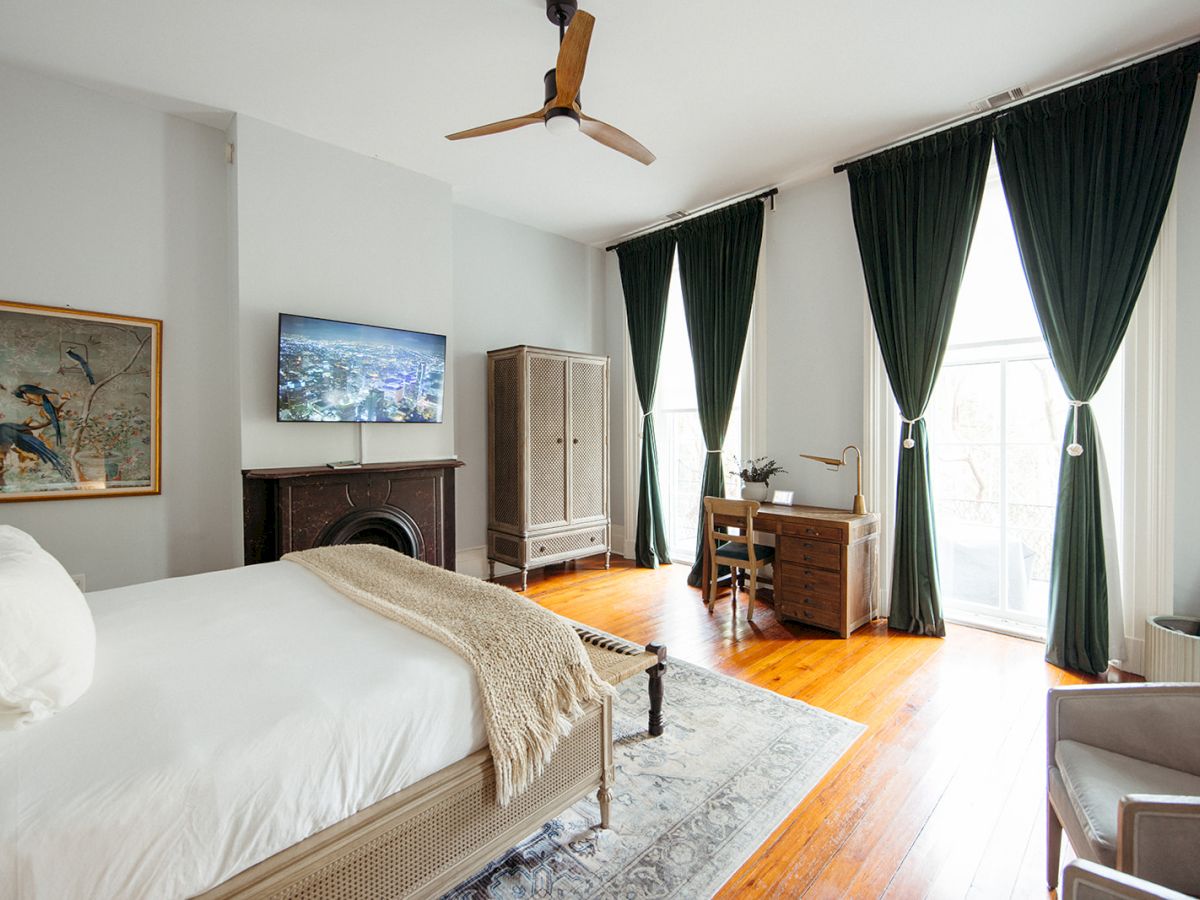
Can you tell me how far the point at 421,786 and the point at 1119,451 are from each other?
3.62 m

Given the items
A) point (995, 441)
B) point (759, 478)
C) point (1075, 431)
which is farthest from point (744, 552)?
point (1075, 431)

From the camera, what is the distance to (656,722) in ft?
7.80

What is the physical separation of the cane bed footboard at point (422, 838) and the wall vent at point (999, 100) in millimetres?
3737

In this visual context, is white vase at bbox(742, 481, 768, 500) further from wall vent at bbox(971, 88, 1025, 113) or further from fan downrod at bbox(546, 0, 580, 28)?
fan downrod at bbox(546, 0, 580, 28)

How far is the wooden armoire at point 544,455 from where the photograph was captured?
15.0 ft

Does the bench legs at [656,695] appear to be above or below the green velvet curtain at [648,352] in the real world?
below

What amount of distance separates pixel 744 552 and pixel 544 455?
1.77m

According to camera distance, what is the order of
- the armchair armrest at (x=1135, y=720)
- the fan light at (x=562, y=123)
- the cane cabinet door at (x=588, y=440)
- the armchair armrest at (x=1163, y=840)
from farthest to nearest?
1. the cane cabinet door at (x=588, y=440)
2. the fan light at (x=562, y=123)
3. the armchair armrest at (x=1135, y=720)
4. the armchair armrest at (x=1163, y=840)

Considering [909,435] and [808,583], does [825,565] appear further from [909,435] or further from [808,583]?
[909,435]

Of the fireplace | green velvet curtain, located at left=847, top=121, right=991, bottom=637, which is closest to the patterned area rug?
green velvet curtain, located at left=847, top=121, right=991, bottom=637

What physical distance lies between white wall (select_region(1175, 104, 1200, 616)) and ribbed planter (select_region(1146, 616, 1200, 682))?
147 mm

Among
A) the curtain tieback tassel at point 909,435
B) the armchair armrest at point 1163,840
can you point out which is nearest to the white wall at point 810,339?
the curtain tieback tassel at point 909,435

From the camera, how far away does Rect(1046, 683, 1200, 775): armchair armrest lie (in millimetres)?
1422

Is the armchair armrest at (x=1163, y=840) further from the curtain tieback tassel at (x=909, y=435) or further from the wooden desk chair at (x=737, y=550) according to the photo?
the curtain tieback tassel at (x=909, y=435)
